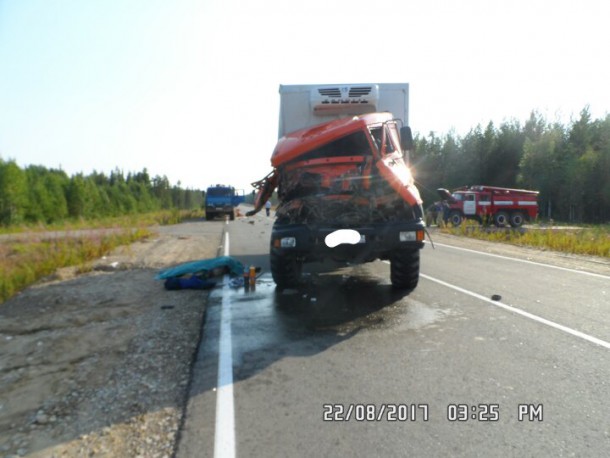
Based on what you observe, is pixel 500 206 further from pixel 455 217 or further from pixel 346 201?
pixel 346 201

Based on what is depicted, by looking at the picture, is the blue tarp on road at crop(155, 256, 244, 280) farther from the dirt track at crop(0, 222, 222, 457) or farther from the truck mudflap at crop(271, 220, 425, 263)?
the truck mudflap at crop(271, 220, 425, 263)

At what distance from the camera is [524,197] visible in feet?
93.0

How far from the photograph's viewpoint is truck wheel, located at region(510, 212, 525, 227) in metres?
28.4

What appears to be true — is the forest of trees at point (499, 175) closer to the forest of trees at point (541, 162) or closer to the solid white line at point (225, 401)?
the forest of trees at point (541, 162)

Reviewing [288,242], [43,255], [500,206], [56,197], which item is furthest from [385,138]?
[56,197]

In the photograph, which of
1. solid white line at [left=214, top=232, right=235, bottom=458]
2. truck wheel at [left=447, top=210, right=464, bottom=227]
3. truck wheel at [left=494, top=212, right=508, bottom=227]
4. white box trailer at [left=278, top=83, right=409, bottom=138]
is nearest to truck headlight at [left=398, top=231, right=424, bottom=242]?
solid white line at [left=214, top=232, right=235, bottom=458]

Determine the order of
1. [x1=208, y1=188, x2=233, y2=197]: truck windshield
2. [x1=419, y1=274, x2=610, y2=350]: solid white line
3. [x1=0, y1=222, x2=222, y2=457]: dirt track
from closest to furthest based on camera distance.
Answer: [x1=0, y1=222, x2=222, y2=457]: dirt track → [x1=419, y1=274, x2=610, y2=350]: solid white line → [x1=208, y1=188, x2=233, y2=197]: truck windshield

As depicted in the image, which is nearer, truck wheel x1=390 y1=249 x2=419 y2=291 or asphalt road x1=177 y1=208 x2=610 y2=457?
asphalt road x1=177 y1=208 x2=610 y2=457

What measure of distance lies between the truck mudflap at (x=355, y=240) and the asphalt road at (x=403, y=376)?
0.81 meters

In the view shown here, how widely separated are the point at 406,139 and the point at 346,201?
6.93 ft

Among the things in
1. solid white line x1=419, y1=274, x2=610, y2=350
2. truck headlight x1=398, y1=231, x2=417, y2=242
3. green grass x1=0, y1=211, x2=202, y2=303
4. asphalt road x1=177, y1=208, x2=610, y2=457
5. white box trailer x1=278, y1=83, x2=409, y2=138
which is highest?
white box trailer x1=278, y1=83, x2=409, y2=138

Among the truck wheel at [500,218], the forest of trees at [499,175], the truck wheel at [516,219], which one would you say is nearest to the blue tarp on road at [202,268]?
the forest of trees at [499,175]

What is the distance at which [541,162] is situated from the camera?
42.0m

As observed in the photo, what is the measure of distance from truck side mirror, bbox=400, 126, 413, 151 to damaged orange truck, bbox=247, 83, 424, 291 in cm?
2
